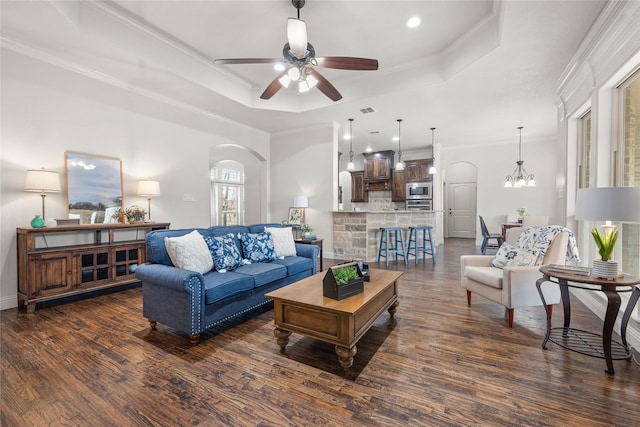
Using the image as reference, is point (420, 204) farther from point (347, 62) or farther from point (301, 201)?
point (347, 62)

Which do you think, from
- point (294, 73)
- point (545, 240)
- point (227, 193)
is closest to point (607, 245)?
point (545, 240)

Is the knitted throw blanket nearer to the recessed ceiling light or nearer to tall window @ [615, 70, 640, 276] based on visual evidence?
tall window @ [615, 70, 640, 276]

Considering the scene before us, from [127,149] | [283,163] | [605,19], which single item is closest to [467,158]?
→ [283,163]

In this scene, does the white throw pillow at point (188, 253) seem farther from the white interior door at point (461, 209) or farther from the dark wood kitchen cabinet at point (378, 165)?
the white interior door at point (461, 209)

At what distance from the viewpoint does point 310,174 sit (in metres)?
6.55

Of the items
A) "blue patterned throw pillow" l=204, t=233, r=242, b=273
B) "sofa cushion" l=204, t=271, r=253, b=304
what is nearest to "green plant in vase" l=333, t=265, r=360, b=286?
"sofa cushion" l=204, t=271, r=253, b=304

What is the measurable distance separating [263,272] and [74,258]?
7.83 ft

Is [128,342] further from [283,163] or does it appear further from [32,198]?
[283,163]

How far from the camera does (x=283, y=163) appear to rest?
6910 mm

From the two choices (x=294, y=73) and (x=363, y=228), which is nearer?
(x=294, y=73)

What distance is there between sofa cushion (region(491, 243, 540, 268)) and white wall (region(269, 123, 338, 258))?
11.8ft

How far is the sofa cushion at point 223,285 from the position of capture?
246 cm

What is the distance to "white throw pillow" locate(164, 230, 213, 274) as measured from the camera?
8.67 feet

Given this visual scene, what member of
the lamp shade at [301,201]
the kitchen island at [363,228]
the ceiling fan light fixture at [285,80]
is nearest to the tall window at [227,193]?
the lamp shade at [301,201]
